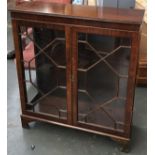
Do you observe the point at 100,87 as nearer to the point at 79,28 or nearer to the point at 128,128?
the point at 128,128

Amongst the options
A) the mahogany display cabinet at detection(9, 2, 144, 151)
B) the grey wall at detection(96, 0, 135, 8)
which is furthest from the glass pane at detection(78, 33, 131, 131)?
the grey wall at detection(96, 0, 135, 8)

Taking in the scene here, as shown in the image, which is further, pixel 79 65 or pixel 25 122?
pixel 25 122

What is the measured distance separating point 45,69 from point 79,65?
0.96 ft

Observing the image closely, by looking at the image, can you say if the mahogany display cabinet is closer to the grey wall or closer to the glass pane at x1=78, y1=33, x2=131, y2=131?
the glass pane at x1=78, y1=33, x2=131, y2=131

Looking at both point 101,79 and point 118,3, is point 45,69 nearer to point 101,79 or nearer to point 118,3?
point 101,79

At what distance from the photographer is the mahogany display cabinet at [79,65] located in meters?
1.29

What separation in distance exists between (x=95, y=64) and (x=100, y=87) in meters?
0.19

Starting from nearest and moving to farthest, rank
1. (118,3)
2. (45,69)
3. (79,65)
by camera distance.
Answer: (79,65)
(45,69)
(118,3)

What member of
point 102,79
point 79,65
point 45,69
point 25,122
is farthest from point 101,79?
point 25,122

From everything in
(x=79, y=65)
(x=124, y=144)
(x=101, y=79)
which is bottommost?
(x=124, y=144)

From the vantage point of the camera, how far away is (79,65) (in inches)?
55.6

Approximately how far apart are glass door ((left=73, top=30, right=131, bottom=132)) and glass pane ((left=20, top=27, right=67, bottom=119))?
10cm

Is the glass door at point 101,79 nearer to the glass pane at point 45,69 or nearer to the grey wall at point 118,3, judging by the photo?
the glass pane at point 45,69

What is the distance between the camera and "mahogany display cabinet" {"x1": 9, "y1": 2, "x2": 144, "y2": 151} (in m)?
1.29
